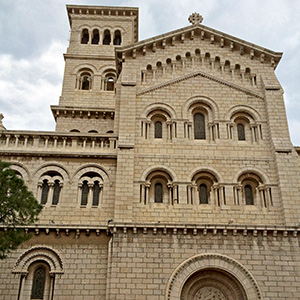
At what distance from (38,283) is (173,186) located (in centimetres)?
853

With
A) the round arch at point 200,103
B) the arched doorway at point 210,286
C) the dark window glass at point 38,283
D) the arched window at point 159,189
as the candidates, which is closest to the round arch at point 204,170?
the arched window at point 159,189

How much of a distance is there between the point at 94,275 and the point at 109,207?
361 cm

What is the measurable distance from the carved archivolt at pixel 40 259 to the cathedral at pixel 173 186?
50 mm

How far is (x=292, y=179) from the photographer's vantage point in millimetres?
21516

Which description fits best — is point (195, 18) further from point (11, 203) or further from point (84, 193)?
point (11, 203)

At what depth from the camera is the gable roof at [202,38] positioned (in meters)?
25.2

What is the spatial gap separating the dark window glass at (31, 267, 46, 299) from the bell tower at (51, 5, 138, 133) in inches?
478

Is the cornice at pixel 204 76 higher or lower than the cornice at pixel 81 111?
lower

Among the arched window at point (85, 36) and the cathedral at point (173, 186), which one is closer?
the cathedral at point (173, 186)

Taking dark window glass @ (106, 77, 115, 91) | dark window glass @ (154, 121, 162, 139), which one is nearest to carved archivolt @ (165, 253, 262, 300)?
dark window glass @ (154, 121, 162, 139)

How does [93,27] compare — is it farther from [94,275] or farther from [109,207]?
[94,275]

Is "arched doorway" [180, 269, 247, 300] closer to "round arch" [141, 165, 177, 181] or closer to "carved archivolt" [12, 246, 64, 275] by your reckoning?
"round arch" [141, 165, 177, 181]

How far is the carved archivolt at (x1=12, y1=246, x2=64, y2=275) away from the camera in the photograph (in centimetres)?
1945

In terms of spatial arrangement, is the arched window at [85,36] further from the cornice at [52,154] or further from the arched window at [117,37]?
the cornice at [52,154]
